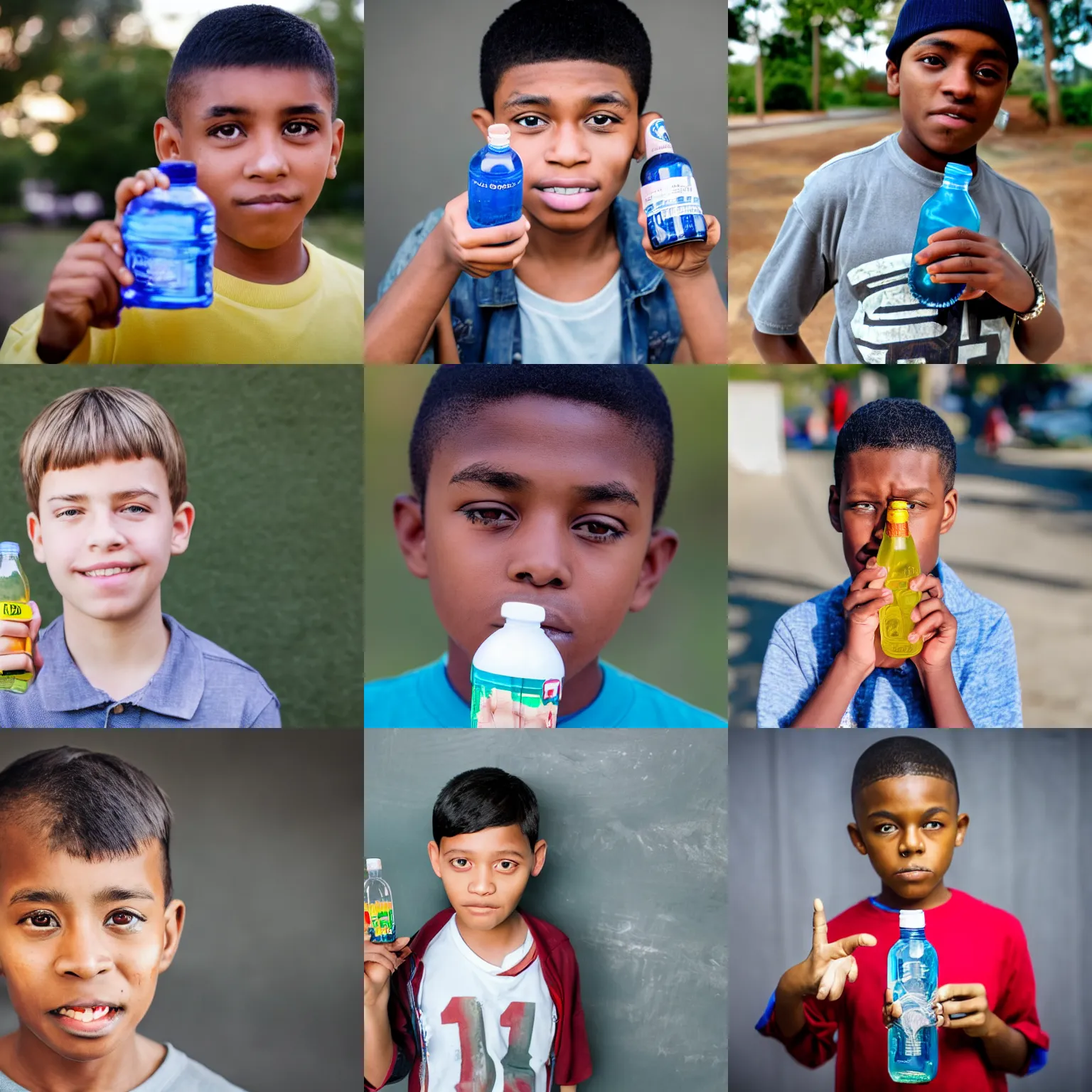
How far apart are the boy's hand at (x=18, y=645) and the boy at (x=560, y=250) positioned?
3.22 feet

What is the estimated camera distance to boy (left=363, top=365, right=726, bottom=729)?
297 centimetres

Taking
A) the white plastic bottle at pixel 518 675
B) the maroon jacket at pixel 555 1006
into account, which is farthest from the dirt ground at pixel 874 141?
the maroon jacket at pixel 555 1006

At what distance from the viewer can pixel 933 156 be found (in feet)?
9.81

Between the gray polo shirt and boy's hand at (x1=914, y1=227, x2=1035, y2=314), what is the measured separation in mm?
1762

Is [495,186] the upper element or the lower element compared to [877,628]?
upper

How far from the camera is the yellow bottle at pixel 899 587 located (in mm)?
3021

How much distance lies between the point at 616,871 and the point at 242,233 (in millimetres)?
1650

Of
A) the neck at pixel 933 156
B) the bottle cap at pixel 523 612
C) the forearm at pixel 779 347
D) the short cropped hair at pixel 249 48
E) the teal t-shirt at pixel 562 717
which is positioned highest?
the short cropped hair at pixel 249 48

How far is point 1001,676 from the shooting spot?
306 centimetres

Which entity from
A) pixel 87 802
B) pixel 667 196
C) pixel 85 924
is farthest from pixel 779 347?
pixel 85 924

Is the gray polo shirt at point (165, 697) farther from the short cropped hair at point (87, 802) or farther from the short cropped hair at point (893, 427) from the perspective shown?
the short cropped hair at point (893, 427)

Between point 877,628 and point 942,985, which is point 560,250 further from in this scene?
point 942,985

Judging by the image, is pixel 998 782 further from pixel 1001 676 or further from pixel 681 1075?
pixel 681 1075

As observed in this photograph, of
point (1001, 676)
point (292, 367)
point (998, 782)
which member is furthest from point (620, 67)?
point (998, 782)
